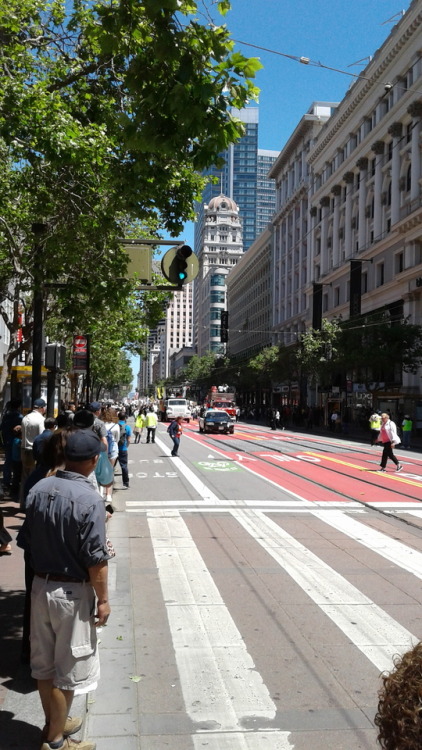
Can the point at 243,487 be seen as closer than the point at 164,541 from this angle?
No

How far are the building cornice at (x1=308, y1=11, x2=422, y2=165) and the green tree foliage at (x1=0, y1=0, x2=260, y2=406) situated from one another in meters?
29.3

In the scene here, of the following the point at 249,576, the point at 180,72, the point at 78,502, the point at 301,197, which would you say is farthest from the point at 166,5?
the point at 301,197

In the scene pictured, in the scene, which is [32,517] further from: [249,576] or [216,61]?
[249,576]

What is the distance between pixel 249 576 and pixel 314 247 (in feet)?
229

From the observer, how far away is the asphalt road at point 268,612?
173 inches

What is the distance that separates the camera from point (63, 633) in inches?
142

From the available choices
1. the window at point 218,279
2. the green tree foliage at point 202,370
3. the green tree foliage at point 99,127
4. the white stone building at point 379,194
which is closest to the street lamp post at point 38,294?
the green tree foliage at point 99,127

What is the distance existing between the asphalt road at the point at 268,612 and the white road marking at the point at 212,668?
1 centimetres

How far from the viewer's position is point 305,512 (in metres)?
12.5

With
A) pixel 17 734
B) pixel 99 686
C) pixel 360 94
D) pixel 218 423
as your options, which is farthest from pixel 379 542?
pixel 360 94

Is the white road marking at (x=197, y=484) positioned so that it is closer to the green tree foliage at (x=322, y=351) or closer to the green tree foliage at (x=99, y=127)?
the green tree foliage at (x=99, y=127)

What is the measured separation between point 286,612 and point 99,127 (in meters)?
8.10

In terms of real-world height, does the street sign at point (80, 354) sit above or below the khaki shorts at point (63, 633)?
above

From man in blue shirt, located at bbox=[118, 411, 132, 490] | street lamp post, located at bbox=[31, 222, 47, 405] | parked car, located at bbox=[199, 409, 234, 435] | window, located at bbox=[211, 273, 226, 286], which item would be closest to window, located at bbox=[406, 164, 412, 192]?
parked car, located at bbox=[199, 409, 234, 435]
